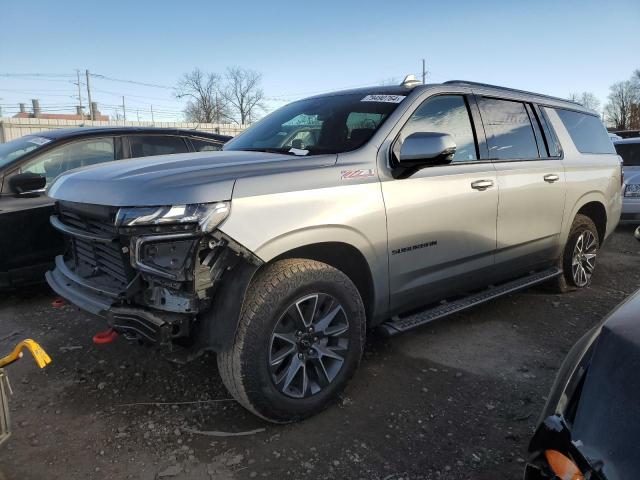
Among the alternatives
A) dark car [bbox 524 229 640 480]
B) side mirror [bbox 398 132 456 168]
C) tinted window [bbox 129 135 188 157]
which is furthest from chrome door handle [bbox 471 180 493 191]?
tinted window [bbox 129 135 188 157]

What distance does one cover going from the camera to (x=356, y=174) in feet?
9.37

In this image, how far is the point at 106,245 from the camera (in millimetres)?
2588

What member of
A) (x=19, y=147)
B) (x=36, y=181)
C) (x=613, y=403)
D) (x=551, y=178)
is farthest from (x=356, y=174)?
(x=19, y=147)

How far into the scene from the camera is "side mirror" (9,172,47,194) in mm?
4250

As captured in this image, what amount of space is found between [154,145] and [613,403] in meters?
5.06

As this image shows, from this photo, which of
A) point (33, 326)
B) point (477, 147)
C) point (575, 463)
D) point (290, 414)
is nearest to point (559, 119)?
point (477, 147)

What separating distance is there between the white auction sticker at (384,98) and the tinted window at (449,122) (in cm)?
15

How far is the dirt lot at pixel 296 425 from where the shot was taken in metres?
2.42

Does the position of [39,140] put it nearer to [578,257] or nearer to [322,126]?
[322,126]

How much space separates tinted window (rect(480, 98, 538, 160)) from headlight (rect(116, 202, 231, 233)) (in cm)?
240

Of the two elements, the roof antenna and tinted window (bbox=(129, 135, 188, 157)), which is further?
tinted window (bbox=(129, 135, 188, 157))

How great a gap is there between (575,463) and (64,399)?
112 inches

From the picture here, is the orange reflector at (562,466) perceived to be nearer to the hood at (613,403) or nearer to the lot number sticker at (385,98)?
the hood at (613,403)

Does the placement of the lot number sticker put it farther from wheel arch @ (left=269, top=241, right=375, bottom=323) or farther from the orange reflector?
the orange reflector
